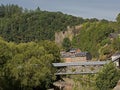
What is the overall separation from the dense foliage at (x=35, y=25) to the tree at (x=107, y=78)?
386 feet

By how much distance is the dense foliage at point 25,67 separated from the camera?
45.8 meters

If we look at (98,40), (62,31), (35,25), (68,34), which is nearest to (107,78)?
(98,40)

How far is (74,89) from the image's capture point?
146 feet

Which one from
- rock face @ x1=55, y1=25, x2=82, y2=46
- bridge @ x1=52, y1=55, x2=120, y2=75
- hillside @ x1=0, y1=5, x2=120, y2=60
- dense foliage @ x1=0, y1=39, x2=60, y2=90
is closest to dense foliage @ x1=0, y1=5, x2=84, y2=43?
hillside @ x1=0, y1=5, x2=120, y2=60

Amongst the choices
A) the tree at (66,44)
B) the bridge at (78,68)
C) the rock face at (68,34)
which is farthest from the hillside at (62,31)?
the bridge at (78,68)

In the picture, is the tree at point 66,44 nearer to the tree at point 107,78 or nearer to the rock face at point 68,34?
the rock face at point 68,34

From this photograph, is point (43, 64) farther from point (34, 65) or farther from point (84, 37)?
point (84, 37)

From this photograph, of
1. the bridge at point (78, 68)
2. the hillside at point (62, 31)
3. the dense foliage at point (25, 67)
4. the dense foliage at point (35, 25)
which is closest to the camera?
the dense foliage at point (25, 67)

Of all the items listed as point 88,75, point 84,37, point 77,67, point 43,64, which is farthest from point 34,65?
point 84,37

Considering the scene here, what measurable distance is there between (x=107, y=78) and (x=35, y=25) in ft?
451

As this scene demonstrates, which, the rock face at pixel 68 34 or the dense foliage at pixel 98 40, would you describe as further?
the rock face at pixel 68 34

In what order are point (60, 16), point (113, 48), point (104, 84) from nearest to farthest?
point (104, 84), point (113, 48), point (60, 16)

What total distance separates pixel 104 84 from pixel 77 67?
18823mm

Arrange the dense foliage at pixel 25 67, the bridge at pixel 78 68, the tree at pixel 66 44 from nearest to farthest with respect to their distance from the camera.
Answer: the dense foliage at pixel 25 67, the bridge at pixel 78 68, the tree at pixel 66 44
